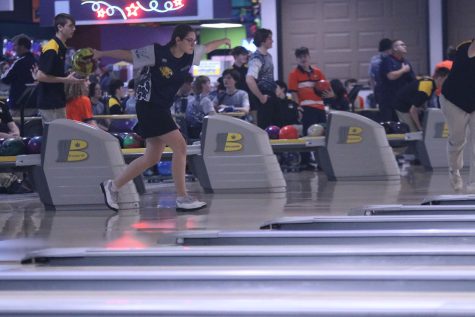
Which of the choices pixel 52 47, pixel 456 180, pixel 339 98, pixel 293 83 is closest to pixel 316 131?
pixel 293 83

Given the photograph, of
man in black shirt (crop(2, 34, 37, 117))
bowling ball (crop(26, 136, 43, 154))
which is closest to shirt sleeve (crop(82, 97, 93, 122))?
man in black shirt (crop(2, 34, 37, 117))

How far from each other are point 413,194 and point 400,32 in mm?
9243

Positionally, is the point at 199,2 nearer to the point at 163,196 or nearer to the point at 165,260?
the point at 163,196

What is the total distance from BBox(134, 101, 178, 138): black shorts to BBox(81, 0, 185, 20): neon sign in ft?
22.0

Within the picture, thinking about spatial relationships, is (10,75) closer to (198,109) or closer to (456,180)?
(198,109)

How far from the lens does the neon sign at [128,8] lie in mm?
15586

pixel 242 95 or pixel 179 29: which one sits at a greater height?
pixel 179 29

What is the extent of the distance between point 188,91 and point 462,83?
6106mm

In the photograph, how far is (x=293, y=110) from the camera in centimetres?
1488

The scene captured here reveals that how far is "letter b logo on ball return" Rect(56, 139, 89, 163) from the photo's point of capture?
979 centimetres

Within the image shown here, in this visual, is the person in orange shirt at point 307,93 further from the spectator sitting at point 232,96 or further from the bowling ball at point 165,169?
the bowling ball at point 165,169

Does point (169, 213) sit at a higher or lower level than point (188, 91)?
lower

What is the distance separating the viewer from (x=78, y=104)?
11992mm

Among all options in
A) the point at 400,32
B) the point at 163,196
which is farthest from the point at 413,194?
the point at 400,32
